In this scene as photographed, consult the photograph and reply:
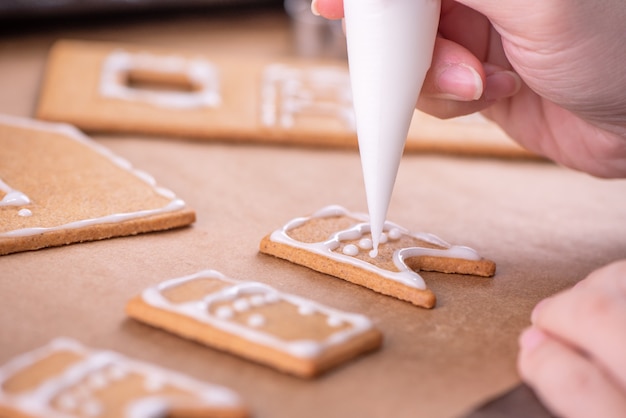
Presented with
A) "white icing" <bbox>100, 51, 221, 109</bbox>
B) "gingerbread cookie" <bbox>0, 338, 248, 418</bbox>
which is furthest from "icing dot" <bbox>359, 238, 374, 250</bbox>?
"white icing" <bbox>100, 51, 221, 109</bbox>

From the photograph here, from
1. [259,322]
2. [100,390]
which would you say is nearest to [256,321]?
[259,322]

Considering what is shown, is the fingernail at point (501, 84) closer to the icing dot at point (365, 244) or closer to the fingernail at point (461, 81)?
the fingernail at point (461, 81)

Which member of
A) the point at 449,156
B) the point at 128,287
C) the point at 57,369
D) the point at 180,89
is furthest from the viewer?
the point at 180,89

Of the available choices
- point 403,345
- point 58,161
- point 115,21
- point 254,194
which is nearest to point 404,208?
point 254,194

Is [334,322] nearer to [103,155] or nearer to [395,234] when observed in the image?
[395,234]

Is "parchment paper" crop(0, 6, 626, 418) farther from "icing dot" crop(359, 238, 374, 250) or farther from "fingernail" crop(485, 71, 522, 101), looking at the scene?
"fingernail" crop(485, 71, 522, 101)

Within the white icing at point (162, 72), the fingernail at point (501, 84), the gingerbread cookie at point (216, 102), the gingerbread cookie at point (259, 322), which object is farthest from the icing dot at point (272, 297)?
the white icing at point (162, 72)

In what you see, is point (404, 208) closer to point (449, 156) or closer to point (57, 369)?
point (449, 156)
